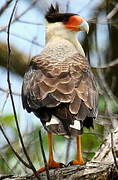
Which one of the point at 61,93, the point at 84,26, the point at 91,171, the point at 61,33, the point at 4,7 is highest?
the point at 4,7

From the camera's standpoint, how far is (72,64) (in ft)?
21.8

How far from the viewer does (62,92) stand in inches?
237

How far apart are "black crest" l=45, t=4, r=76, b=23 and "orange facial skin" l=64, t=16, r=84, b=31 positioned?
61mm

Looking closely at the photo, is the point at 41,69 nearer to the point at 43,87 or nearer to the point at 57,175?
the point at 43,87

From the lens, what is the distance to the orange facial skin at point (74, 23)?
745cm

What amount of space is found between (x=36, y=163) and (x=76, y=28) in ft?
4.98

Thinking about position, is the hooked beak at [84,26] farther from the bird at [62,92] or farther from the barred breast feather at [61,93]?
the barred breast feather at [61,93]

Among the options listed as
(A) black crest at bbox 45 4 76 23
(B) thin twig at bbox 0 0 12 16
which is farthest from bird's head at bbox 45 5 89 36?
(B) thin twig at bbox 0 0 12 16

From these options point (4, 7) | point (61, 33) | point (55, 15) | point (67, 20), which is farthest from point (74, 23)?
point (4, 7)

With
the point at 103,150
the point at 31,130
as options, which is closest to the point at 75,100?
the point at 103,150

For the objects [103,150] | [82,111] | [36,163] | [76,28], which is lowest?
[36,163]

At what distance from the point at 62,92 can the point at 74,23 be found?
1733mm

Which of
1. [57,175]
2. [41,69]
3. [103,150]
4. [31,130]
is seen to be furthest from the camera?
[31,130]

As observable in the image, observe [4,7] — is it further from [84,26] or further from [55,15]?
[55,15]
